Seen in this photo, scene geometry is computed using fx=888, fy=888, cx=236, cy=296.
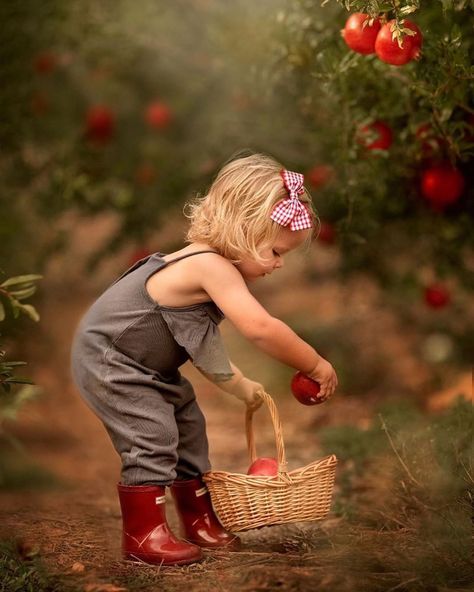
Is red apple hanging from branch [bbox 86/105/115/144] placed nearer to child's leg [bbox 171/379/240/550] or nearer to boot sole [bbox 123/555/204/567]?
child's leg [bbox 171/379/240/550]

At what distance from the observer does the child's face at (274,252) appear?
2.52 metres

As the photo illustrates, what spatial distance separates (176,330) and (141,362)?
0.16 meters

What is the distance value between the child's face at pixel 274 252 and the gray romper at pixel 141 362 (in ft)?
0.54

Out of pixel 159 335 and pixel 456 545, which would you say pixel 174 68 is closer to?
pixel 159 335

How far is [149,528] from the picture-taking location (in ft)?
8.23

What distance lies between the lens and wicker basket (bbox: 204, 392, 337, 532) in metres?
2.46

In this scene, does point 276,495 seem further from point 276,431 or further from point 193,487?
point 193,487

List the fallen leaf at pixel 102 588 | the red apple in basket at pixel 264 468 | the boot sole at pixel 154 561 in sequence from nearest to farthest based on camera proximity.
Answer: the fallen leaf at pixel 102 588, the boot sole at pixel 154 561, the red apple in basket at pixel 264 468

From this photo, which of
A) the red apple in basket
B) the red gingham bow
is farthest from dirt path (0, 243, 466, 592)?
the red gingham bow

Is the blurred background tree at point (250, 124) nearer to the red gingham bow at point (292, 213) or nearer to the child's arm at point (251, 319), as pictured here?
the red gingham bow at point (292, 213)

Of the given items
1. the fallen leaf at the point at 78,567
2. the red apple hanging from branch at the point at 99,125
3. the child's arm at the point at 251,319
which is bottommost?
Answer: the fallen leaf at the point at 78,567

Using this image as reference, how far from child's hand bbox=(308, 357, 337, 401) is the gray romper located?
0.25 meters

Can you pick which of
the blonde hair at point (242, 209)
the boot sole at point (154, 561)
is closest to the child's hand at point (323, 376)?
the blonde hair at point (242, 209)

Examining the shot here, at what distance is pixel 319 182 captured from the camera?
4.05 m
